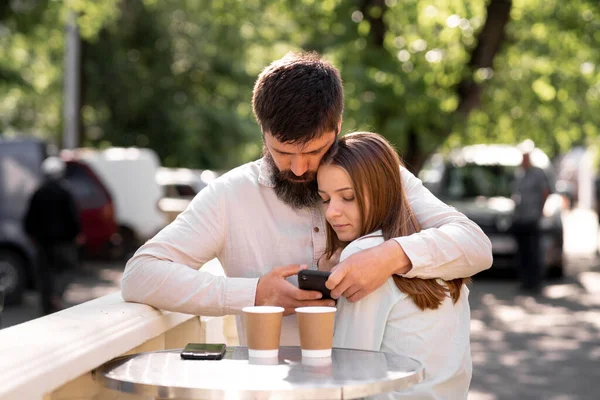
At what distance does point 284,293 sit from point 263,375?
0.62 metres

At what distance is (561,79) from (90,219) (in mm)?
8295

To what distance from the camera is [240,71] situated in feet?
113

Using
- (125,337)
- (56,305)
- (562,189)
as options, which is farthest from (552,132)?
(562,189)

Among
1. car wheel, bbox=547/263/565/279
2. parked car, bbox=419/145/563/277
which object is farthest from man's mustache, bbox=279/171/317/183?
car wheel, bbox=547/263/565/279

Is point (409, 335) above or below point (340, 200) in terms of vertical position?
below

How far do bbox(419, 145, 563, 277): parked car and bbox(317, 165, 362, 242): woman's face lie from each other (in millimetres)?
13321

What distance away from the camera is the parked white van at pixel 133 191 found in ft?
69.0

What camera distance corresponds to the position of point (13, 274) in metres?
15.1

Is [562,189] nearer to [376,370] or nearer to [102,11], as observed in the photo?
[102,11]

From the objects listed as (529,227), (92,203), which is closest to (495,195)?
(529,227)

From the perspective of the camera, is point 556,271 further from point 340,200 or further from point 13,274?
point 340,200

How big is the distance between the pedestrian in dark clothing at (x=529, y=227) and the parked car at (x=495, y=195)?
400 millimetres

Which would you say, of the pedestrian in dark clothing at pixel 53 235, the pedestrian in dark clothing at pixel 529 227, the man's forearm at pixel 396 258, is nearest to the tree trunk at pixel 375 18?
the pedestrian in dark clothing at pixel 529 227

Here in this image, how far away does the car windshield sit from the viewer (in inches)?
708
